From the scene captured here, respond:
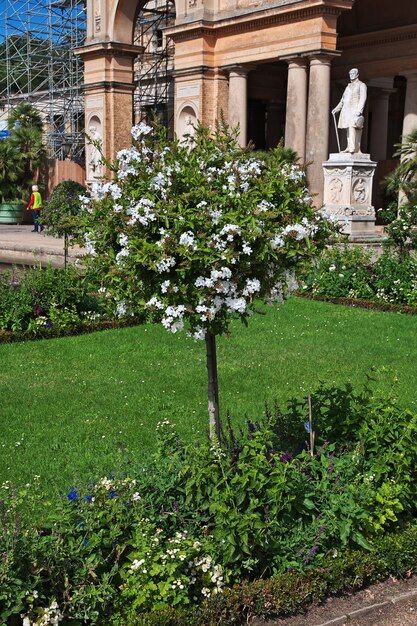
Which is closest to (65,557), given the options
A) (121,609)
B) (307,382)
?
(121,609)

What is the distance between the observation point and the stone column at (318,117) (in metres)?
21.5

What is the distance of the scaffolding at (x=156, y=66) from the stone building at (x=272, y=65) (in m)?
4.39

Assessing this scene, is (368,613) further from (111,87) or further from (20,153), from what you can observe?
(20,153)

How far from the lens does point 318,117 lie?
21.8 meters

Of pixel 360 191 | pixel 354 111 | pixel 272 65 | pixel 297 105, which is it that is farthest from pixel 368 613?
pixel 272 65

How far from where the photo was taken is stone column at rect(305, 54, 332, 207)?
21.5m

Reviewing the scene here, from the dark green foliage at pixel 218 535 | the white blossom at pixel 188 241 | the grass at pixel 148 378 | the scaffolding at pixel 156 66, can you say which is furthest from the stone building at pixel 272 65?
the white blossom at pixel 188 241

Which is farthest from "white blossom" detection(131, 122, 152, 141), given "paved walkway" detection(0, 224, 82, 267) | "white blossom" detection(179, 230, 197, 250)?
"paved walkway" detection(0, 224, 82, 267)

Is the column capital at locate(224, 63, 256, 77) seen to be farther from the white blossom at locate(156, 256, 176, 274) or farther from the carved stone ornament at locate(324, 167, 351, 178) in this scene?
the white blossom at locate(156, 256, 176, 274)

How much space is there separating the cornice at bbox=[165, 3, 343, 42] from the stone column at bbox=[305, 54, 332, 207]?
3.77 feet

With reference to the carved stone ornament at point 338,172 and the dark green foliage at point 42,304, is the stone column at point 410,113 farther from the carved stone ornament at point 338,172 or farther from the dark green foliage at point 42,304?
the dark green foliage at point 42,304

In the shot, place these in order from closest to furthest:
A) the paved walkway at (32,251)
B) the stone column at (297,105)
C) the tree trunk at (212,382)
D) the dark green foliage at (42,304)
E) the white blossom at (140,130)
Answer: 1. the white blossom at (140,130)
2. the tree trunk at (212,382)
3. the dark green foliage at (42,304)
4. the paved walkway at (32,251)
5. the stone column at (297,105)

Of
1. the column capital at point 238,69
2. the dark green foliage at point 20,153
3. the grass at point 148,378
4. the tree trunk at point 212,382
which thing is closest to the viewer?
the tree trunk at point 212,382

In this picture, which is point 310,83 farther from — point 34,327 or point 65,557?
point 65,557
